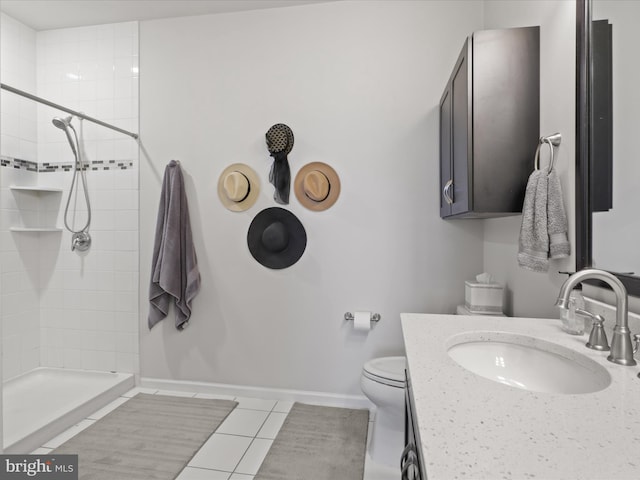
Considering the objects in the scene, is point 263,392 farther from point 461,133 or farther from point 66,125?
point 66,125

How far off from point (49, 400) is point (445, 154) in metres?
2.95

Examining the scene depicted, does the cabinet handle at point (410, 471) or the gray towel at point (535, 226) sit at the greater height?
the gray towel at point (535, 226)

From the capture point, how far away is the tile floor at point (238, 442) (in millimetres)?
1640

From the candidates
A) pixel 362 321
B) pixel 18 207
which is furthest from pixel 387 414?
pixel 18 207

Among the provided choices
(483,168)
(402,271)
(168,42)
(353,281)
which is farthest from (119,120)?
(483,168)

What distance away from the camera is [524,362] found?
1006 mm

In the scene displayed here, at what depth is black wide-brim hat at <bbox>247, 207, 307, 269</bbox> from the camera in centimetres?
229

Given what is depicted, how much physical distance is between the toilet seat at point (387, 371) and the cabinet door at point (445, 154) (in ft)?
2.94

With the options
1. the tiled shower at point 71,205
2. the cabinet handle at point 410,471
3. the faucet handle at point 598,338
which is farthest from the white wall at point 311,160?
the cabinet handle at point 410,471

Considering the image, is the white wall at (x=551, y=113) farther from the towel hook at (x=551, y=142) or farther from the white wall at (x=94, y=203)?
the white wall at (x=94, y=203)

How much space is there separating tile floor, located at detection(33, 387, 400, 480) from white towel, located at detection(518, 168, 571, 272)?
3.98 ft

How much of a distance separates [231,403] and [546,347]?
197 cm

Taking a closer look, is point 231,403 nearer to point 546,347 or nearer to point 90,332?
point 90,332

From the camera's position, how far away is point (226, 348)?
2.43 metres
